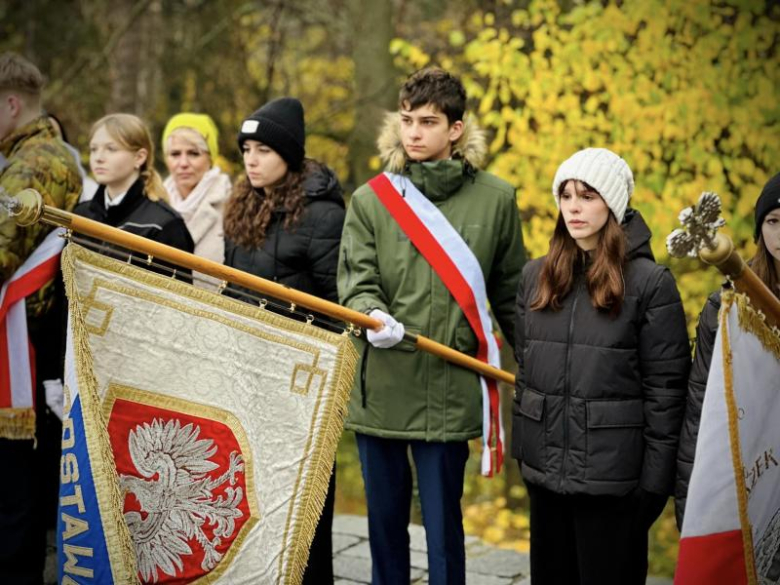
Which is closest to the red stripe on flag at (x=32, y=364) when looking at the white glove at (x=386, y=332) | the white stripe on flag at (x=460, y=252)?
the white glove at (x=386, y=332)

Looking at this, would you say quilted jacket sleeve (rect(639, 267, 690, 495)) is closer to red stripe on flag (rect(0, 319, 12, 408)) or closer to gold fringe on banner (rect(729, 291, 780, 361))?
gold fringe on banner (rect(729, 291, 780, 361))

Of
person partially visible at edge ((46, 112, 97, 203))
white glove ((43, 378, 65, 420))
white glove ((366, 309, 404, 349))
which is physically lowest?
white glove ((43, 378, 65, 420))

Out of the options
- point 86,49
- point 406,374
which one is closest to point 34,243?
point 406,374

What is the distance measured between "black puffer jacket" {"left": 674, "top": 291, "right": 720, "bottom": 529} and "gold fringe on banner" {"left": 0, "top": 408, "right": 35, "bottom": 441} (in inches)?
102

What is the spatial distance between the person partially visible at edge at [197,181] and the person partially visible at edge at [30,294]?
772 millimetres

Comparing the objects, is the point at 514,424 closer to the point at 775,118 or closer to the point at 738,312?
the point at 738,312

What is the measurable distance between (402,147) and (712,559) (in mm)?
1946

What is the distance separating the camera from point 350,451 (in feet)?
36.0

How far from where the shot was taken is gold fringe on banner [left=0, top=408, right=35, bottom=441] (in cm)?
414

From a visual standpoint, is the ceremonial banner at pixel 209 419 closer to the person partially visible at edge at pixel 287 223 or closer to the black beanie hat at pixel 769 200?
the person partially visible at edge at pixel 287 223

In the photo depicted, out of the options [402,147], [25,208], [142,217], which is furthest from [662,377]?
[142,217]

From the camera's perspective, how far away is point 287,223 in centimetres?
414

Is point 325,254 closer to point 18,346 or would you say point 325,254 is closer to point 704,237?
point 18,346

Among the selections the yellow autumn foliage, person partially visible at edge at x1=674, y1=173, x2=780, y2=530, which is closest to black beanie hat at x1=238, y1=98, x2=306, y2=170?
person partially visible at edge at x1=674, y1=173, x2=780, y2=530
